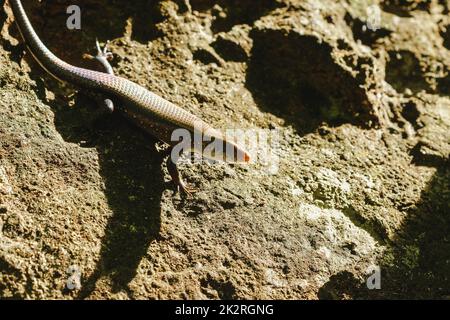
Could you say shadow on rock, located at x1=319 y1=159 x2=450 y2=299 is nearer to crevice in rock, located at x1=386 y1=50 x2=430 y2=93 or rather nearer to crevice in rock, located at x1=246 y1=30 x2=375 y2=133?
crevice in rock, located at x1=246 y1=30 x2=375 y2=133

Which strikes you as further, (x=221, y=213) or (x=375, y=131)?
(x=375, y=131)

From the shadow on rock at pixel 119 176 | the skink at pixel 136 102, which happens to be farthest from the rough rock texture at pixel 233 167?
the skink at pixel 136 102

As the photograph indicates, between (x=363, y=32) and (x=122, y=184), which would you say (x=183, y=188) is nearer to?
(x=122, y=184)

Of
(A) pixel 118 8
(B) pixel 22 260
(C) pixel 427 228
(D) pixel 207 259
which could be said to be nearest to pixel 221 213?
(D) pixel 207 259

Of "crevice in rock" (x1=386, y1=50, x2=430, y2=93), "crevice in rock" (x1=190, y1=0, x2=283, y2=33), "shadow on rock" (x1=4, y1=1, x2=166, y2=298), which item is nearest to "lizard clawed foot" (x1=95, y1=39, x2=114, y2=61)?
"shadow on rock" (x1=4, y1=1, x2=166, y2=298)

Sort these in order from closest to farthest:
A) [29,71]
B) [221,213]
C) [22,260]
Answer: [22,260] → [221,213] → [29,71]

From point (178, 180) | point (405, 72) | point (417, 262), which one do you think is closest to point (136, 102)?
point (178, 180)

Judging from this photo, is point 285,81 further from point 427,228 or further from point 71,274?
point 71,274
